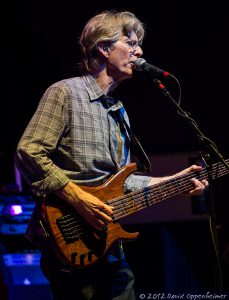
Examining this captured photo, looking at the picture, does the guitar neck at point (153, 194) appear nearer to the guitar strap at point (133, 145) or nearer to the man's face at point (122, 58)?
the guitar strap at point (133, 145)

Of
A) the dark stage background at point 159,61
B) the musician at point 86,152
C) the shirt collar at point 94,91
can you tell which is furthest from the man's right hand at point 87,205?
the dark stage background at point 159,61

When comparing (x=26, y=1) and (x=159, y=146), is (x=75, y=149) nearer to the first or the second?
(x=159, y=146)

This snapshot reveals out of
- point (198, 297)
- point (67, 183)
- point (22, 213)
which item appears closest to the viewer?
point (67, 183)

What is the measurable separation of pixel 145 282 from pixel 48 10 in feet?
11.1

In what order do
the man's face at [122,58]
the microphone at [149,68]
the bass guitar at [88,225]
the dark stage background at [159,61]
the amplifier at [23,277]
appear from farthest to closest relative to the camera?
the dark stage background at [159,61], the amplifier at [23,277], the man's face at [122,58], the microphone at [149,68], the bass guitar at [88,225]

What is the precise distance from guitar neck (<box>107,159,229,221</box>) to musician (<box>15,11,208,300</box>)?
0.05 m

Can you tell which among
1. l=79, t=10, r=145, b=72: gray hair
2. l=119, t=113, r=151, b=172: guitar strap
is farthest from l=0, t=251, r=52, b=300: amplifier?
l=79, t=10, r=145, b=72: gray hair

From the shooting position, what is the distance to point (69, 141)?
8.07 ft

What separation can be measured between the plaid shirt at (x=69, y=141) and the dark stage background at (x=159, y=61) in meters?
2.52

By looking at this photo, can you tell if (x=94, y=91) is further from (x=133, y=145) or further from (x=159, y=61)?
(x=159, y=61)

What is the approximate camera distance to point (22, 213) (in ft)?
15.2

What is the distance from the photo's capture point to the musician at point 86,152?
2.29m

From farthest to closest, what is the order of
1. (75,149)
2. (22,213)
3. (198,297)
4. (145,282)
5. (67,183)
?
(145,282) → (22,213) → (198,297) → (75,149) → (67,183)

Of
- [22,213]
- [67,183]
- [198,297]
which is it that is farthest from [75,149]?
[22,213]
